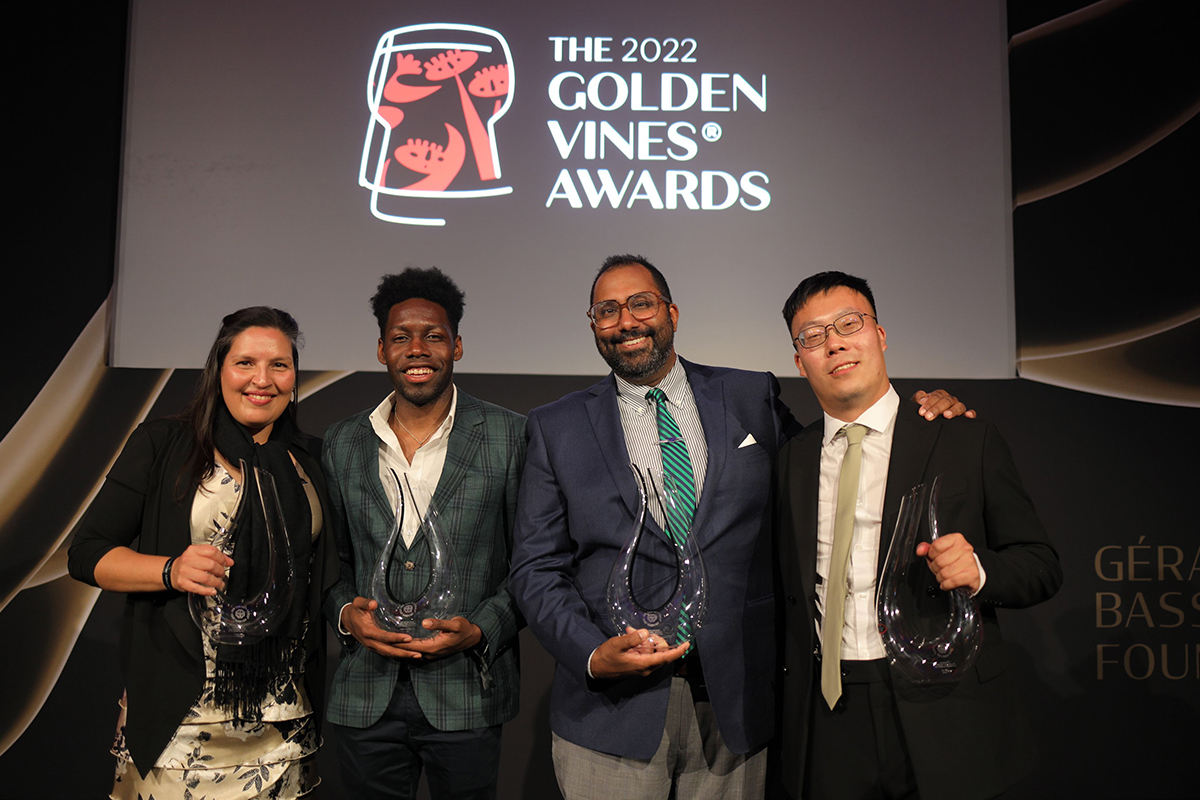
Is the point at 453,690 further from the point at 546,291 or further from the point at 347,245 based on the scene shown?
the point at 347,245

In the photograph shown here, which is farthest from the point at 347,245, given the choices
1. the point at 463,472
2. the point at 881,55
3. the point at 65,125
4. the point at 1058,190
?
the point at 1058,190

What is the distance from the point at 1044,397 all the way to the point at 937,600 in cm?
246

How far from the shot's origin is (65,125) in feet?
12.2

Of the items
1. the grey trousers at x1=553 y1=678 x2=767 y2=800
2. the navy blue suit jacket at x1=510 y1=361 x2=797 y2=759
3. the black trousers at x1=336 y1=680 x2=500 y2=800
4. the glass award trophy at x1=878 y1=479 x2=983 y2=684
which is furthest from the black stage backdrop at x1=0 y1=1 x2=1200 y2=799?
the glass award trophy at x1=878 y1=479 x2=983 y2=684

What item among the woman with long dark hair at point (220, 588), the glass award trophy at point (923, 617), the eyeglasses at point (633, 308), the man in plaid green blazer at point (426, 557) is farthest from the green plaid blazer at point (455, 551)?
the glass award trophy at point (923, 617)

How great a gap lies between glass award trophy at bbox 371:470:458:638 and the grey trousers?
487 millimetres

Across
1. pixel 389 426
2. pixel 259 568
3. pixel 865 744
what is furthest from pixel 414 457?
pixel 865 744

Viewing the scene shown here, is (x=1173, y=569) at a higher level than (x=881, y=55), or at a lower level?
lower

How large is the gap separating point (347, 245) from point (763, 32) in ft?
6.86

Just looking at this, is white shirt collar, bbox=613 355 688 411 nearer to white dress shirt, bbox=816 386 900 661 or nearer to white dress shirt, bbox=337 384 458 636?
white dress shirt, bbox=816 386 900 661

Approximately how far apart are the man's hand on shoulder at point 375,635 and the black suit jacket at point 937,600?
2.87ft

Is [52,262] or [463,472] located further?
[52,262]

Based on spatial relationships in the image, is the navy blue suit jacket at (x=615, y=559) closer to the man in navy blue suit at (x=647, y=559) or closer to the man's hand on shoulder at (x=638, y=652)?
the man in navy blue suit at (x=647, y=559)

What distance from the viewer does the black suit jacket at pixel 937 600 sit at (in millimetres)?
1654
